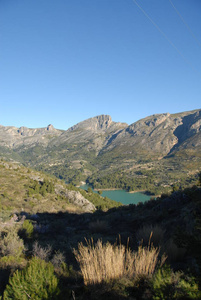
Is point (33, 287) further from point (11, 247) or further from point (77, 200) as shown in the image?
point (77, 200)

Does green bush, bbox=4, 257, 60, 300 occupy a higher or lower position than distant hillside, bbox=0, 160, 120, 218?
higher

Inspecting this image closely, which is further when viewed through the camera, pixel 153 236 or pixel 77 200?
pixel 77 200

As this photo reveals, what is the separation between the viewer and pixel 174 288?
323 cm

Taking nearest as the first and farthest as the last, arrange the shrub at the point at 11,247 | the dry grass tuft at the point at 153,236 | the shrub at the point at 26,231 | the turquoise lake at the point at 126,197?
the shrub at the point at 11,247 → the dry grass tuft at the point at 153,236 → the shrub at the point at 26,231 → the turquoise lake at the point at 126,197

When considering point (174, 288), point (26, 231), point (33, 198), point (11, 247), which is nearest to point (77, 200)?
point (33, 198)

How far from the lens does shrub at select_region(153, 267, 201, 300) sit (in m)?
3.04

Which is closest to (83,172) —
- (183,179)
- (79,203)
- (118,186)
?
(118,186)

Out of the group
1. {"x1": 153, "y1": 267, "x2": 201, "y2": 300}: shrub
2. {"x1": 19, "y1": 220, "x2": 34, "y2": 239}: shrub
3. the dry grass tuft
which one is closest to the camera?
{"x1": 153, "y1": 267, "x2": 201, "y2": 300}: shrub

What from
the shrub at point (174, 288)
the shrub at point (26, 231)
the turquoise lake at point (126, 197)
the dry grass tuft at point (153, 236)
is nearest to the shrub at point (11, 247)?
the shrub at point (26, 231)

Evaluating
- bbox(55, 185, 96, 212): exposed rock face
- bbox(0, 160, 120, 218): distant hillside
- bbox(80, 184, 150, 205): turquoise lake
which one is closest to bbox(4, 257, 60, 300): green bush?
bbox(0, 160, 120, 218): distant hillside

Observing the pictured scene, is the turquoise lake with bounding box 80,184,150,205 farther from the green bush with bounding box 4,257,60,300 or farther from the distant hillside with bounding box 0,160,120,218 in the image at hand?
the green bush with bounding box 4,257,60,300

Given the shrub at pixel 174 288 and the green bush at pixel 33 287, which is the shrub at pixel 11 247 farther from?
the shrub at pixel 174 288

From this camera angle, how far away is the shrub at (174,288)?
9.98ft

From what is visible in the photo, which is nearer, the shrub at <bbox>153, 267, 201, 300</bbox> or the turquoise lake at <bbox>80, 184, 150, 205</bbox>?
the shrub at <bbox>153, 267, 201, 300</bbox>
